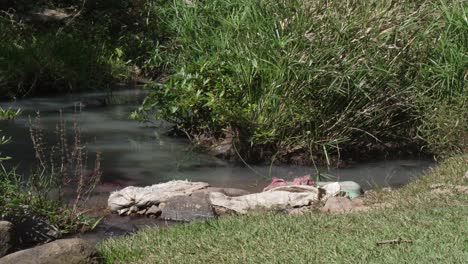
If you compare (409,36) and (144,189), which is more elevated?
(409,36)

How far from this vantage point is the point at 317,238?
18.1 feet

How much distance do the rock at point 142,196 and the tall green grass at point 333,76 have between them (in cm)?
210

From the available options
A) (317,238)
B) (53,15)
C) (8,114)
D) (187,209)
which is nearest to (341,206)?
(187,209)

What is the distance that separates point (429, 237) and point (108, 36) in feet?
46.8

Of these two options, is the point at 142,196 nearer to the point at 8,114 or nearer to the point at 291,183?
the point at 291,183

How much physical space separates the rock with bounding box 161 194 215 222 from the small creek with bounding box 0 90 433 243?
14cm

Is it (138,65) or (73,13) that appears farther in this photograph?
(73,13)

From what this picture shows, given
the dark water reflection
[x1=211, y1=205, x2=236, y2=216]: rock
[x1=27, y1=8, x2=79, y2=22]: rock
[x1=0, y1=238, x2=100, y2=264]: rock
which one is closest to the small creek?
the dark water reflection

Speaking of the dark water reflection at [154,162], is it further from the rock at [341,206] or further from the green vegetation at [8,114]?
the rock at [341,206]

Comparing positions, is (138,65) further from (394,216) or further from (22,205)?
(394,216)

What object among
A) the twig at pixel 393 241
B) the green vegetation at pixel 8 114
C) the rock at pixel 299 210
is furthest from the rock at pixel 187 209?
the green vegetation at pixel 8 114

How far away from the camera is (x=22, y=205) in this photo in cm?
703

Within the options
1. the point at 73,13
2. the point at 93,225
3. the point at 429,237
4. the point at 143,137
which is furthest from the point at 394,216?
the point at 73,13

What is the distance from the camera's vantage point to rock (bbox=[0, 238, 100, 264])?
17.2 feet
